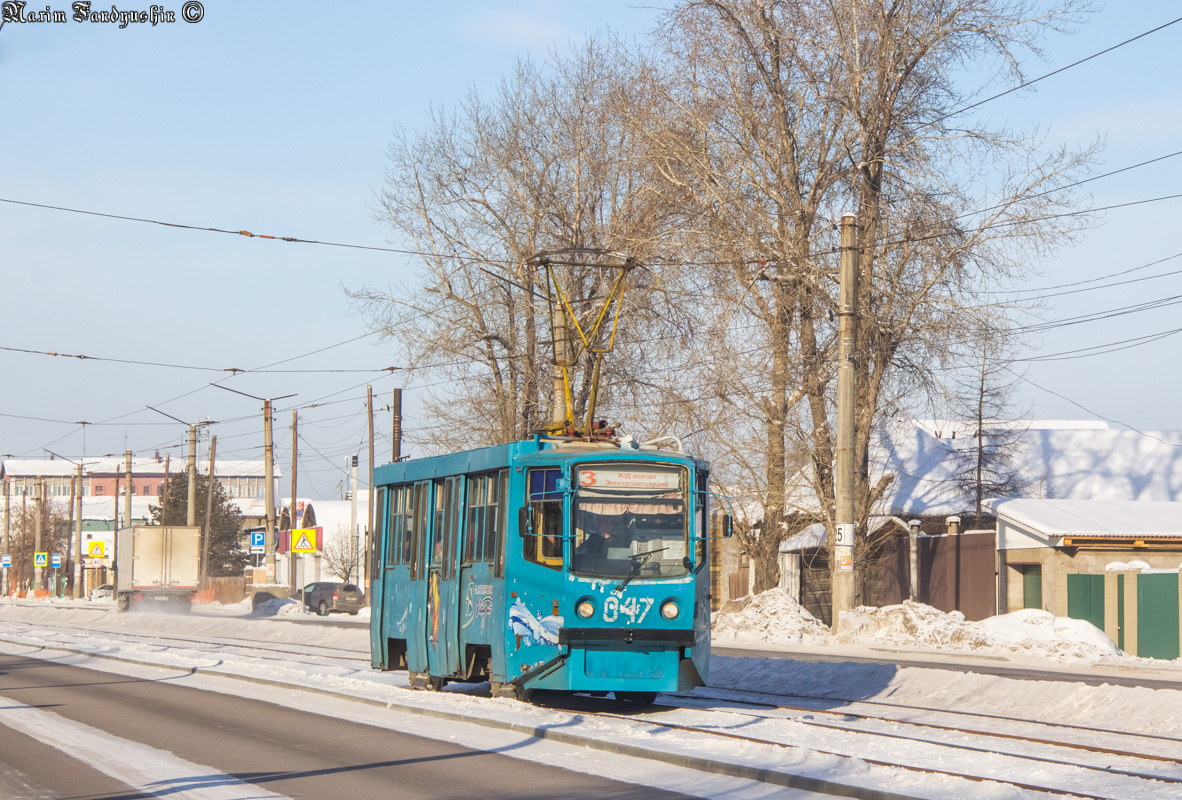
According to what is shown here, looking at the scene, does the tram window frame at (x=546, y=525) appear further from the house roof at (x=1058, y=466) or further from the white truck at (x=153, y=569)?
the white truck at (x=153, y=569)

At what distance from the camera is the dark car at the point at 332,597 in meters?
59.8

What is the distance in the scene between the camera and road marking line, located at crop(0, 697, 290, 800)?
33.4 ft

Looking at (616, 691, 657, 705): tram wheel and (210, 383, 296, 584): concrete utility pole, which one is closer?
(616, 691, 657, 705): tram wheel

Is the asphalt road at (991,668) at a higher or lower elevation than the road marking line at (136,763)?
lower

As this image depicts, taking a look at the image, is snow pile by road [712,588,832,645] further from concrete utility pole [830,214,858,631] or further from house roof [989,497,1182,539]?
house roof [989,497,1182,539]

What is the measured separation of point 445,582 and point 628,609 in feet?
11.3

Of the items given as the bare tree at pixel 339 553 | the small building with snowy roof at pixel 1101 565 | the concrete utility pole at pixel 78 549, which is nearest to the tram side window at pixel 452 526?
the small building with snowy roof at pixel 1101 565

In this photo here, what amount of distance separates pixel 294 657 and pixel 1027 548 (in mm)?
17810

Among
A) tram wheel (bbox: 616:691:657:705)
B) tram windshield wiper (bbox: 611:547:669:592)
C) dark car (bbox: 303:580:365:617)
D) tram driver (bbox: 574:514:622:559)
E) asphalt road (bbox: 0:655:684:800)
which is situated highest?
tram driver (bbox: 574:514:622:559)

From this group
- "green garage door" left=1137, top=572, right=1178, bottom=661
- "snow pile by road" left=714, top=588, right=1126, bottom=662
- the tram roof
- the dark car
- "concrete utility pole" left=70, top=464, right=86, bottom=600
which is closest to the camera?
the tram roof

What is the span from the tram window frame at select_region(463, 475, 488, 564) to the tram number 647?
2028 millimetres

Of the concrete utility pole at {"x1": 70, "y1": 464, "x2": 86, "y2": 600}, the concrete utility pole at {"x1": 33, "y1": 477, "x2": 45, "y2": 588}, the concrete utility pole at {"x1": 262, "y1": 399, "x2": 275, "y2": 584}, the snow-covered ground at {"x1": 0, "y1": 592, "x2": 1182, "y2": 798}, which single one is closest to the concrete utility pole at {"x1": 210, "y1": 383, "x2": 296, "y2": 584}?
the concrete utility pole at {"x1": 262, "y1": 399, "x2": 275, "y2": 584}

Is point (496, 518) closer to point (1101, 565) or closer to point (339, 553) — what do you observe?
point (1101, 565)

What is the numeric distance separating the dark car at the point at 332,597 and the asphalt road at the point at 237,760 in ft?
140
